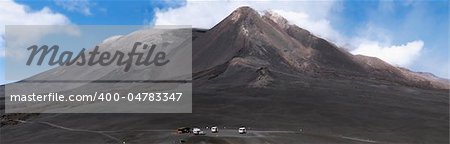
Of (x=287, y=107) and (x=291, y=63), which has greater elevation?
(x=291, y=63)

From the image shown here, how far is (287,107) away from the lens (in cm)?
12338

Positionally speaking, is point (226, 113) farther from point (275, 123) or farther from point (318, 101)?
point (318, 101)

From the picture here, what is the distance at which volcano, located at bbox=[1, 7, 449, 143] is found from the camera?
321ft

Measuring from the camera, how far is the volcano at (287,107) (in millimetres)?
97875

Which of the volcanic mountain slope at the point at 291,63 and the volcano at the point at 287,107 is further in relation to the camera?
the volcanic mountain slope at the point at 291,63

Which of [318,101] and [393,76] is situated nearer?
[318,101]

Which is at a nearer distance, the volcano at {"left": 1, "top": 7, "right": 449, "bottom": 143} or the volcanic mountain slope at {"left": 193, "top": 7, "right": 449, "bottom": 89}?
the volcano at {"left": 1, "top": 7, "right": 449, "bottom": 143}

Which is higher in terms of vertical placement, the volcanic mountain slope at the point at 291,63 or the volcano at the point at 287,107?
the volcanic mountain slope at the point at 291,63

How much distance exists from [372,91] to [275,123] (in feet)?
169

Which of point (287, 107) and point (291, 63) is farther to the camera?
point (291, 63)

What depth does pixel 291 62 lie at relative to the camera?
183625 millimetres

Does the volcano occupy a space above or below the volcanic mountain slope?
below

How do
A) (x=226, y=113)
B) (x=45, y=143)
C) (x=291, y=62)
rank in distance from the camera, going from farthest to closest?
(x=291, y=62), (x=226, y=113), (x=45, y=143)

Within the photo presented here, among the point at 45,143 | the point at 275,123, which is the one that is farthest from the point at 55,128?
the point at 275,123
